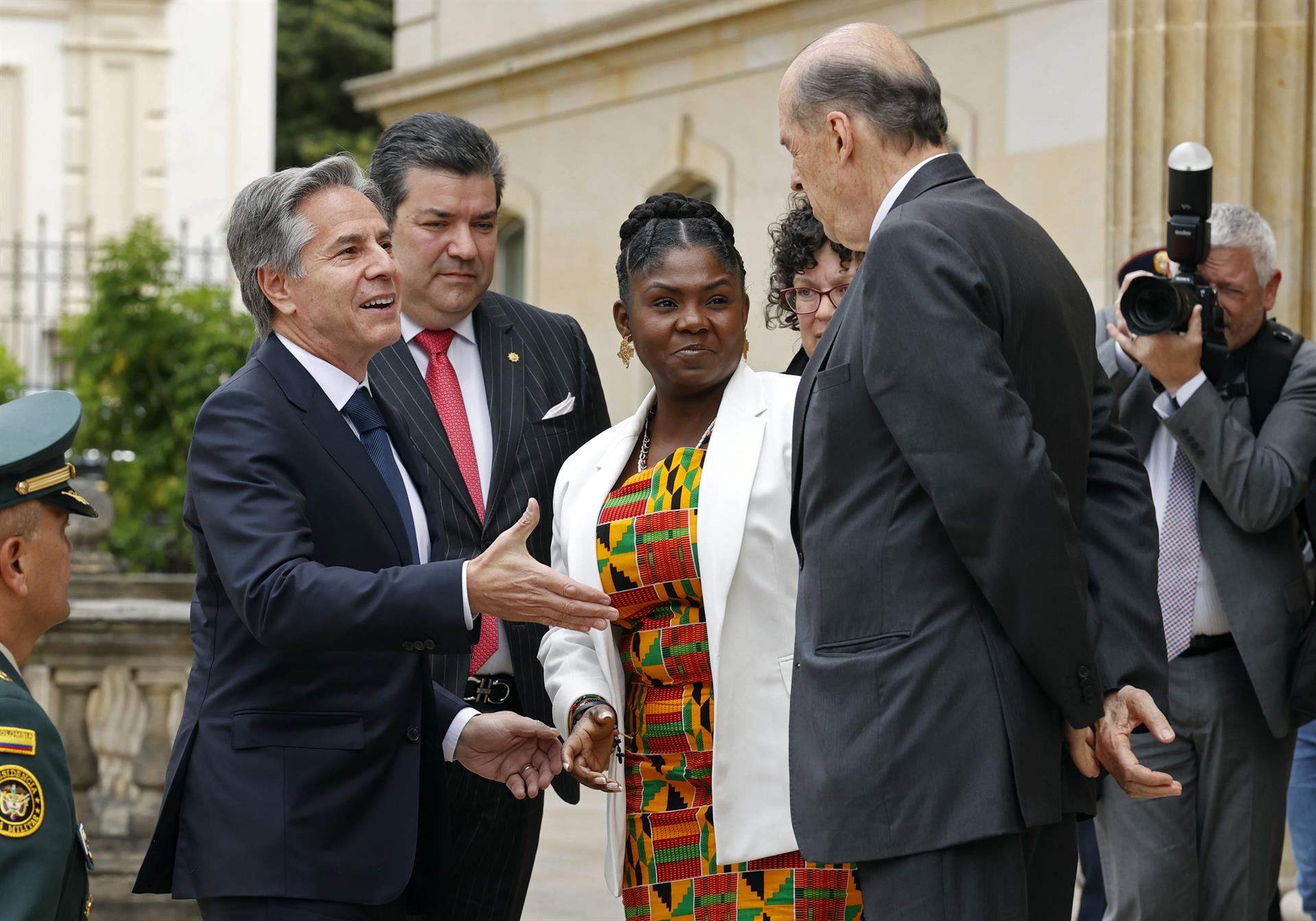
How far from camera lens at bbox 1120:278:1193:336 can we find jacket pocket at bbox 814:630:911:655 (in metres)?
2.02

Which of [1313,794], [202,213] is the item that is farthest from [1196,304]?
[202,213]

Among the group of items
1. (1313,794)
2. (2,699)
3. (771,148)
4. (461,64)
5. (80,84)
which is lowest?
(1313,794)

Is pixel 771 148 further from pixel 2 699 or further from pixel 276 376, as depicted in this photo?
pixel 2 699

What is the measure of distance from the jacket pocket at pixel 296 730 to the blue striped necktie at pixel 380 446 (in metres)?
0.37

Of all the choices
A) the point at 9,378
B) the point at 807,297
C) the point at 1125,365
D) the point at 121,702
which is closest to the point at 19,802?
the point at 807,297

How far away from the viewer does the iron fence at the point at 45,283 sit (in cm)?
1947

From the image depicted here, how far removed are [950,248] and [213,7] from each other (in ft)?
77.2

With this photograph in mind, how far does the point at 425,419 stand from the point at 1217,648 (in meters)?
2.26

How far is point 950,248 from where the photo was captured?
2914 mm

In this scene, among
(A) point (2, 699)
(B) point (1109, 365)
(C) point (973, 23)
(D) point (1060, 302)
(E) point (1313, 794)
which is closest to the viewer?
(A) point (2, 699)

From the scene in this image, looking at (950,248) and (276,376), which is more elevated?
(950,248)

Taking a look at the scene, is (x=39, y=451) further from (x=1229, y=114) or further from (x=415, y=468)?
(x=1229, y=114)

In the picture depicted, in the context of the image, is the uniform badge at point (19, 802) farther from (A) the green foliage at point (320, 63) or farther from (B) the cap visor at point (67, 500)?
(A) the green foliage at point (320, 63)

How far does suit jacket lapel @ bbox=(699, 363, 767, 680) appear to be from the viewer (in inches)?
138
